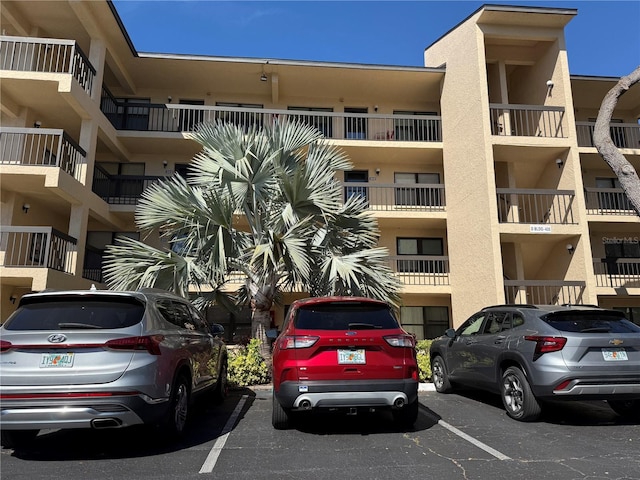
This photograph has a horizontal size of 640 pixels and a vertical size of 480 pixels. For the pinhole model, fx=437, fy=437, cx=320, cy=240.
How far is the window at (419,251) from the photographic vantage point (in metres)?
16.8

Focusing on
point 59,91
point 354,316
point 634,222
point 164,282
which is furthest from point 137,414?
point 634,222

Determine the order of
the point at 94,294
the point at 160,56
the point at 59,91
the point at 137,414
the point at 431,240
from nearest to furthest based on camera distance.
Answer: the point at 137,414, the point at 94,294, the point at 59,91, the point at 160,56, the point at 431,240

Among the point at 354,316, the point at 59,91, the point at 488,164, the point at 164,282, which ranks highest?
the point at 59,91

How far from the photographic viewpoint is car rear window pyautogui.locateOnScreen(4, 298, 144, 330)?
462cm

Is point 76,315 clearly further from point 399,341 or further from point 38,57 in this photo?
point 38,57

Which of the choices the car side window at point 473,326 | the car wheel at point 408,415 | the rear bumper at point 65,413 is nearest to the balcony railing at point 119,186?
the car side window at point 473,326

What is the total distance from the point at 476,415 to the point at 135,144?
14825 millimetres

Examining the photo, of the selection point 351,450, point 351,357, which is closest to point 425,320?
point 351,357

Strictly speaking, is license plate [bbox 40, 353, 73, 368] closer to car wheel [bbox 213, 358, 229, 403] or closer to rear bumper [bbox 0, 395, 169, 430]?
rear bumper [bbox 0, 395, 169, 430]

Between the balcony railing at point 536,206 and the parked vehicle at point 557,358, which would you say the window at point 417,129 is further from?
the parked vehicle at point 557,358

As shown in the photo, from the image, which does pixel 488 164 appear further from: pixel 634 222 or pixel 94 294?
pixel 94 294

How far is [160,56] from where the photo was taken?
52.1ft

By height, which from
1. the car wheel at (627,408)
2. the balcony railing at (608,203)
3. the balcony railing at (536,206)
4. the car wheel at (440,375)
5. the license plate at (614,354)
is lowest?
the car wheel at (627,408)

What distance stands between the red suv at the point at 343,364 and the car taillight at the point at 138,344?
56.7 inches
